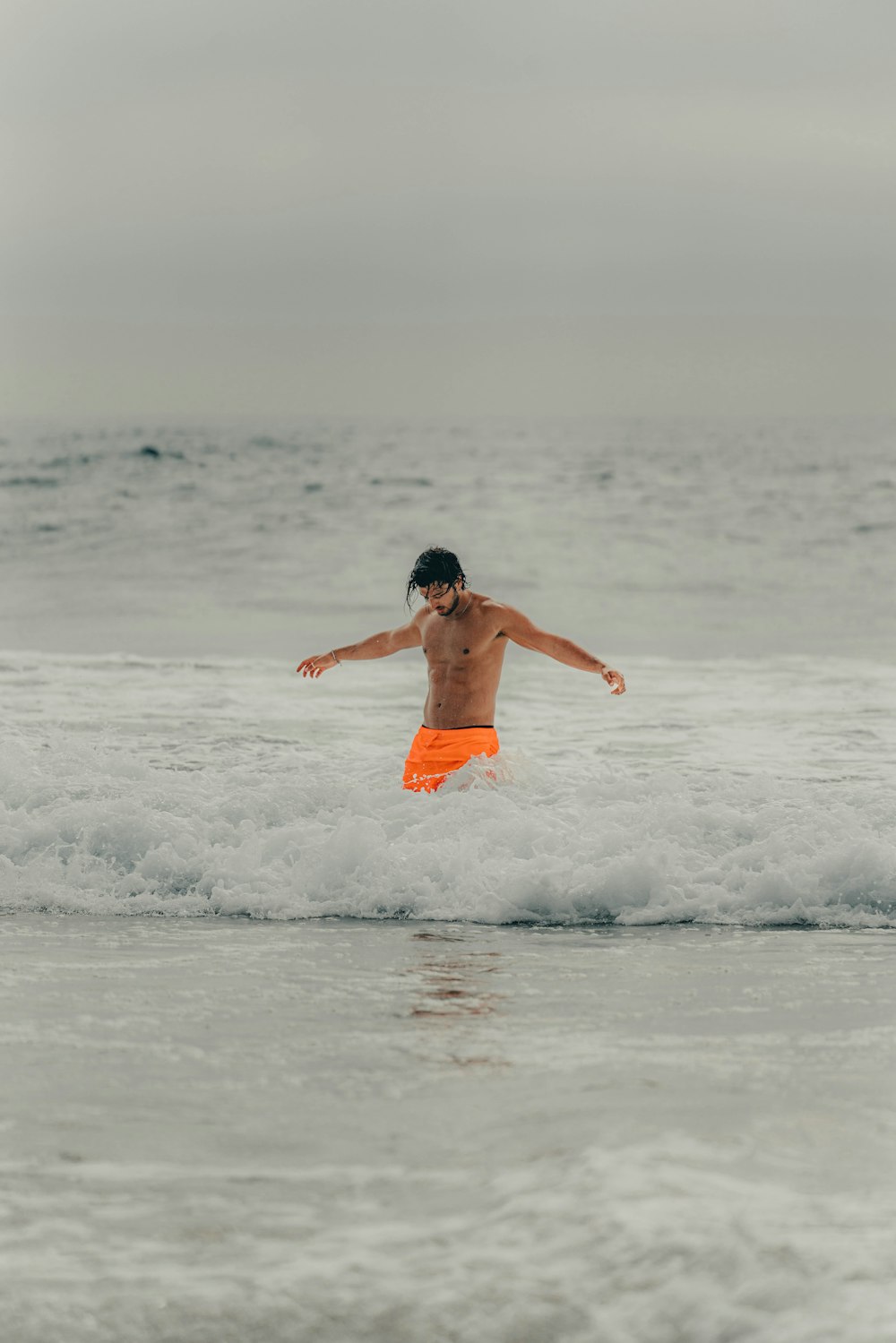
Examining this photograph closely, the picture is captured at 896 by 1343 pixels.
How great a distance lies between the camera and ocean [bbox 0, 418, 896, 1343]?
2.33m

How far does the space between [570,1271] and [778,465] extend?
33.5m

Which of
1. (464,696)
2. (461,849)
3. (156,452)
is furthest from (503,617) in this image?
(156,452)

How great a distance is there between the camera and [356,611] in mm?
18750

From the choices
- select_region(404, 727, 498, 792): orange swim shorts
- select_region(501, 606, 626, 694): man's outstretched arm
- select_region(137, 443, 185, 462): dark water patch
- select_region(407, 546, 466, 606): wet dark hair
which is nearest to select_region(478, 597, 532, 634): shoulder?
select_region(501, 606, 626, 694): man's outstretched arm

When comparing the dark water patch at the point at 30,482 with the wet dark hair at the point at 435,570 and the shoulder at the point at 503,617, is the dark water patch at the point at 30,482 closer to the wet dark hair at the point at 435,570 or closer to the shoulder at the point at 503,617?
the shoulder at the point at 503,617

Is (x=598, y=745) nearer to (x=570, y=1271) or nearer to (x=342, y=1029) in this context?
(x=342, y=1029)

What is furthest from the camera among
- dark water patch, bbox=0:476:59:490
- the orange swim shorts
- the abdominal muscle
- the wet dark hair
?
dark water patch, bbox=0:476:59:490

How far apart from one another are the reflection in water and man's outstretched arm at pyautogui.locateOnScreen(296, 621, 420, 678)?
215cm

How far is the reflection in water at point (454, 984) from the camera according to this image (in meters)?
3.85

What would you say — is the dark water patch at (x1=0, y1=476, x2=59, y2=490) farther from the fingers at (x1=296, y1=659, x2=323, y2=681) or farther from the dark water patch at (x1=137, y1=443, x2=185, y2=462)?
the fingers at (x1=296, y1=659, x2=323, y2=681)

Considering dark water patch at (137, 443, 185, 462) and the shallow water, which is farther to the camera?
dark water patch at (137, 443, 185, 462)

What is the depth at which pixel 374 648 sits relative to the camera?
7047 mm

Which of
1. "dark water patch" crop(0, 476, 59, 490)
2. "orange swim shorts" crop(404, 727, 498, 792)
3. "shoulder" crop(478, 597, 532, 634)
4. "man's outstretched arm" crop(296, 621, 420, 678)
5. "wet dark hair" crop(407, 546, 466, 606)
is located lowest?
"orange swim shorts" crop(404, 727, 498, 792)

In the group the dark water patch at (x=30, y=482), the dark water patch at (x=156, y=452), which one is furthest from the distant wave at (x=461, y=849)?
the dark water patch at (x=156, y=452)
